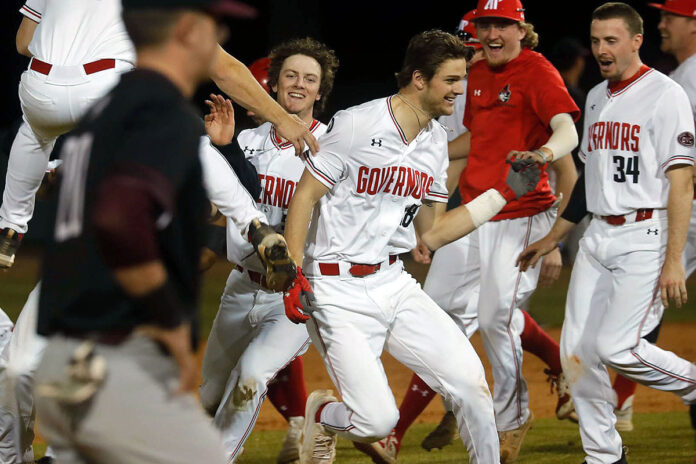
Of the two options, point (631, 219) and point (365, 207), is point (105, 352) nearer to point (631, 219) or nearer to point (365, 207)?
point (365, 207)

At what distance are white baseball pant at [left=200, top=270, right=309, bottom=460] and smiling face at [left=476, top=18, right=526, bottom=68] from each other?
2100mm

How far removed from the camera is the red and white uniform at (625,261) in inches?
180

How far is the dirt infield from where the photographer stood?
6.69 m

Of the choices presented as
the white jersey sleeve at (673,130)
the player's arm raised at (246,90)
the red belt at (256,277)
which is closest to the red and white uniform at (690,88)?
the white jersey sleeve at (673,130)

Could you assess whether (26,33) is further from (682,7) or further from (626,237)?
(682,7)

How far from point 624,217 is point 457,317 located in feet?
4.33

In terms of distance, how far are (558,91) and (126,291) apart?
151 inches

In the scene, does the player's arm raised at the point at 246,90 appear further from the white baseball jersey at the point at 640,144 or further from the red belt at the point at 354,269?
the white baseball jersey at the point at 640,144

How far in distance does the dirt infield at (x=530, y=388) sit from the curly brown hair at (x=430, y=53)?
9.32 feet

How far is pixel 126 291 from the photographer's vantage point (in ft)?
6.81

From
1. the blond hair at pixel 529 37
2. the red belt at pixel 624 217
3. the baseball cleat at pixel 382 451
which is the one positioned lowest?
the baseball cleat at pixel 382 451

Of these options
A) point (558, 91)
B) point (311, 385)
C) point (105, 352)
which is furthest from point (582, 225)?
point (105, 352)

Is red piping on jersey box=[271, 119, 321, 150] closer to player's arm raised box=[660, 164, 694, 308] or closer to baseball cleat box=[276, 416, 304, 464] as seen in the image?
baseball cleat box=[276, 416, 304, 464]

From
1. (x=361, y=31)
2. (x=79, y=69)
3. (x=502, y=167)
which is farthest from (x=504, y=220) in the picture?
(x=361, y=31)
